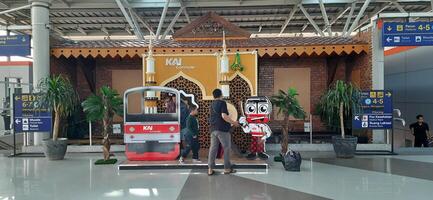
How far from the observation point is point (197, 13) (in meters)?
15.8

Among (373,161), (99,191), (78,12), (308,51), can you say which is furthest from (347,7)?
(99,191)

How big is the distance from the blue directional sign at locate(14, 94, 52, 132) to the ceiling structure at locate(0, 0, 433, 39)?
5.12 metres

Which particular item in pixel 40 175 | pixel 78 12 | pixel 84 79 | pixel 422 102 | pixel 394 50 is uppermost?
pixel 78 12

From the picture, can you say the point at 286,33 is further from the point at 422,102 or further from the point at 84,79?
the point at 84,79

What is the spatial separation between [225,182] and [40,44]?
22.8 ft

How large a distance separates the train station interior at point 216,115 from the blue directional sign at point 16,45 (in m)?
0.03

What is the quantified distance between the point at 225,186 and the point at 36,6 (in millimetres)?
7752

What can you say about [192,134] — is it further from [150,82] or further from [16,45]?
[16,45]

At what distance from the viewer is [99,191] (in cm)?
554

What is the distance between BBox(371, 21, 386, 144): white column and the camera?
9734 mm

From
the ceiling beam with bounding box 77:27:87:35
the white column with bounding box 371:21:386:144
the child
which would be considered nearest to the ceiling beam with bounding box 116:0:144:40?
the ceiling beam with bounding box 77:27:87:35

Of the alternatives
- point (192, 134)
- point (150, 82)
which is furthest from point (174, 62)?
point (192, 134)

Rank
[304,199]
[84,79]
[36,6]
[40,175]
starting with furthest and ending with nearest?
[84,79]
[36,6]
[40,175]
[304,199]

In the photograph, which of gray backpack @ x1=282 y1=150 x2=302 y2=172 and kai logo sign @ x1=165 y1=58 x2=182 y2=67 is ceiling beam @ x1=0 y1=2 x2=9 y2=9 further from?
gray backpack @ x1=282 y1=150 x2=302 y2=172
